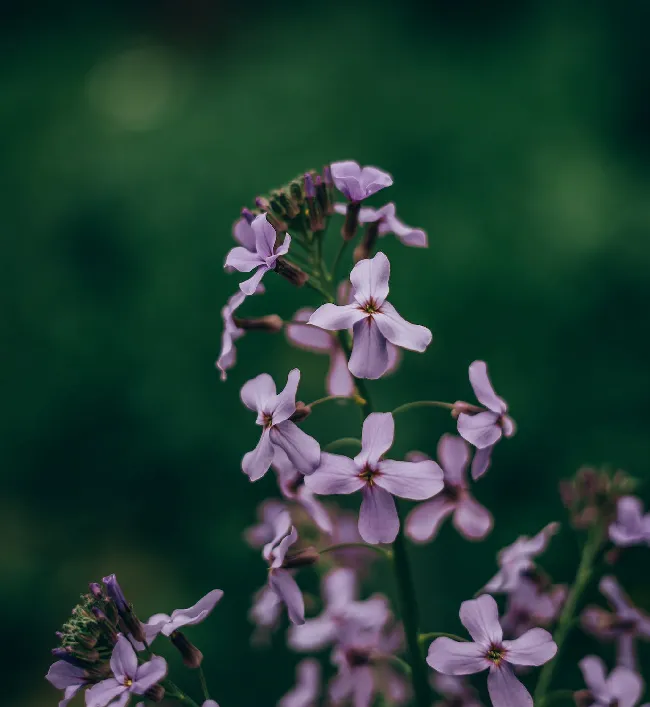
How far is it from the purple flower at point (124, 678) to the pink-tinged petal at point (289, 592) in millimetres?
147

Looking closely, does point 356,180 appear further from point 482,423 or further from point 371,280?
point 482,423

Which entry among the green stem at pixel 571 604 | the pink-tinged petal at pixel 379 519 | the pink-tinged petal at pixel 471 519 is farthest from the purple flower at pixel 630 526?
the pink-tinged petal at pixel 379 519

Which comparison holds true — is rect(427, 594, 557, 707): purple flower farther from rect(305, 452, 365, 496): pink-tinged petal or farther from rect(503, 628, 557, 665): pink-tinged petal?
rect(305, 452, 365, 496): pink-tinged petal

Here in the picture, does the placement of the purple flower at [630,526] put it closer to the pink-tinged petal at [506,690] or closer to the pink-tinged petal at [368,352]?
the pink-tinged petal at [506,690]

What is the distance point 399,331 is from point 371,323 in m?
0.03

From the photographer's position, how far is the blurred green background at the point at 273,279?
2.06 metres

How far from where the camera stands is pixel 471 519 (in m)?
1.00

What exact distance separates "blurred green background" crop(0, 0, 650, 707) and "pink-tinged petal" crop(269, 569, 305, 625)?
40.8 inches

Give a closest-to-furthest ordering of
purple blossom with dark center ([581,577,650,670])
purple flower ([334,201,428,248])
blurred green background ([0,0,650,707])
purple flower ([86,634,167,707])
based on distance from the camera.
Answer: purple flower ([86,634,167,707]) < purple flower ([334,201,428,248]) < purple blossom with dark center ([581,577,650,670]) < blurred green background ([0,0,650,707])

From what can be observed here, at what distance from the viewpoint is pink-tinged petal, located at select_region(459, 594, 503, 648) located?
87cm

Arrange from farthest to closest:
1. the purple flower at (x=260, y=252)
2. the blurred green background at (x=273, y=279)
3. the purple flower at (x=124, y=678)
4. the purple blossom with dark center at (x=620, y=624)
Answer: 1. the blurred green background at (x=273, y=279)
2. the purple blossom with dark center at (x=620, y=624)
3. the purple flower at (x=260, y=252)
4. the purple flower at (x=124, y=678)

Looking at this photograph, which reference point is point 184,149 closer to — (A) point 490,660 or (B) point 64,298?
(B) point 64,298

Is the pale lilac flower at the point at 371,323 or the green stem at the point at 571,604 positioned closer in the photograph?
the pale lilac flower at the point at 371,323

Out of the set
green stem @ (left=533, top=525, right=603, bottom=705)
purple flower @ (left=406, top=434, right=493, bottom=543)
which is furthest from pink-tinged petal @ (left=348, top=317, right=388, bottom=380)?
green stem @ (left=533, top=525, right=603, bottom=705)
